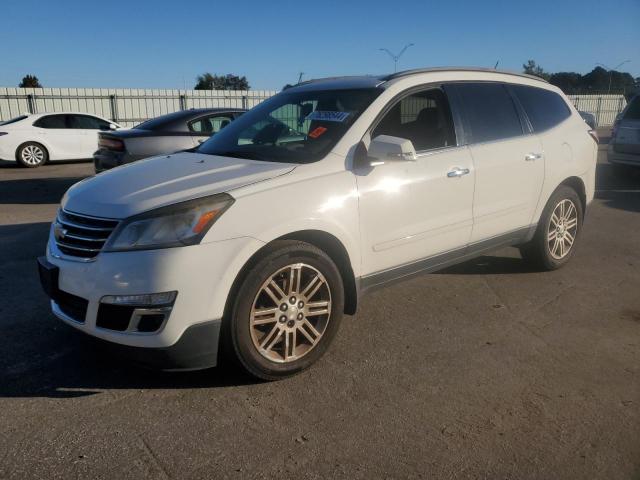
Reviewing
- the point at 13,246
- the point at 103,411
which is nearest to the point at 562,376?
the point at 103,411

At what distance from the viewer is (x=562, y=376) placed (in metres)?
3.28

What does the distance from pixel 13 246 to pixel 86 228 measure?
3785 mm

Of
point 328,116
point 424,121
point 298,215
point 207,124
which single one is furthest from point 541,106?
point 207,124

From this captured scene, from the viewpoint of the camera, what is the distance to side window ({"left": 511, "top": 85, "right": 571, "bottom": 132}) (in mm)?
4922

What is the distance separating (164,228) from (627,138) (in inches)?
410

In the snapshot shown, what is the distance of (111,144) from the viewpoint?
8156mm

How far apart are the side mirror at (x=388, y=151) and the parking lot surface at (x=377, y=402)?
1.22 meters

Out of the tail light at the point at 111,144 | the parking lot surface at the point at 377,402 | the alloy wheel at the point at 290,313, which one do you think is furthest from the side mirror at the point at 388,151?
the tail light at the point at 111,144

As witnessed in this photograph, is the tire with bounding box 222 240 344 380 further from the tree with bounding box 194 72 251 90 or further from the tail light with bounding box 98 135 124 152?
the tree with bounding box 194 72 251 90

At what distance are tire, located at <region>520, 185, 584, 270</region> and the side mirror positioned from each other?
210 cm

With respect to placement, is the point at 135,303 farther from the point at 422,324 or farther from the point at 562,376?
the point at 562,376

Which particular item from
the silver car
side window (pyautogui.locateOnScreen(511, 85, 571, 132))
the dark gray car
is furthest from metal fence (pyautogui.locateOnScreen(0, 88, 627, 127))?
side window (pyautogui.locateOnScreen(511, 85, 571, 132))

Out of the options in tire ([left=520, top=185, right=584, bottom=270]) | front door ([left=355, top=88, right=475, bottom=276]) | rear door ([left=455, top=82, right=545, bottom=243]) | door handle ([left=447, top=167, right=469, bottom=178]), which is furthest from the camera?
tire ([left=520, top=185, right=584, bottom=270])

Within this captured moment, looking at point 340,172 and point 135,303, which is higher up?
point 340,172
